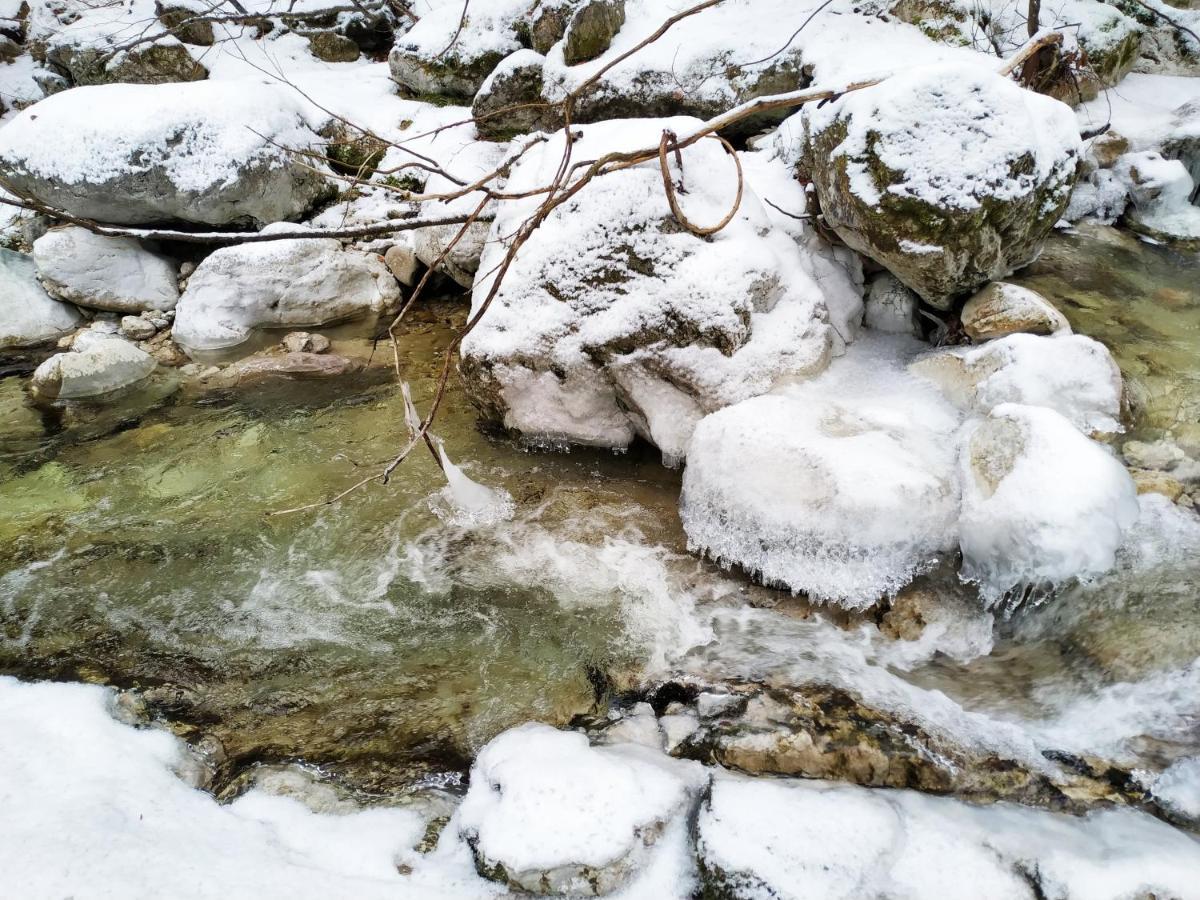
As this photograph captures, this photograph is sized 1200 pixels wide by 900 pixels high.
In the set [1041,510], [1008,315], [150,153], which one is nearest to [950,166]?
[1008,315]

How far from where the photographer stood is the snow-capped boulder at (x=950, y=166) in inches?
133

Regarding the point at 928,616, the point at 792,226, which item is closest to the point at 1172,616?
the point at 928,616

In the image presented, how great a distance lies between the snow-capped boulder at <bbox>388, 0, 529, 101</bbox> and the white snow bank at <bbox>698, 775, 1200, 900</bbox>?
800 centimetres

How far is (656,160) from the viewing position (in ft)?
12.7

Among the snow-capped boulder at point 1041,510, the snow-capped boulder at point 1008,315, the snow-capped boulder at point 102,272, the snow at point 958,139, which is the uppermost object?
the snow at point 958,139

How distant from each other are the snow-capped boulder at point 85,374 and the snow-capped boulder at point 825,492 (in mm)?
4717

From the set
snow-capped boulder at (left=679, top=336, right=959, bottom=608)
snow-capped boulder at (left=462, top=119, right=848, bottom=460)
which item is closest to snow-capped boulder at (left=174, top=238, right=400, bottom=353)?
snow-capped boulder at (left=462, top=119, right=848, bottom=460)

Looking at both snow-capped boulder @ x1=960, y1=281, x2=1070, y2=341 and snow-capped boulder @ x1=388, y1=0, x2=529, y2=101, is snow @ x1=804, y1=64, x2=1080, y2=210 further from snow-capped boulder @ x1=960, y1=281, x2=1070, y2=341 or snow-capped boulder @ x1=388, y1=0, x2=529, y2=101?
snow-capped boulder @ x1=388, y1=0, x2=529, y2=101

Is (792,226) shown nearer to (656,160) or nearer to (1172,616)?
(656,160)

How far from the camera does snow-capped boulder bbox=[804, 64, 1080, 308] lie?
3.38 m

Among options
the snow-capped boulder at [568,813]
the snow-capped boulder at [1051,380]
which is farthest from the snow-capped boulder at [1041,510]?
the snow-capped boulder at [568,813]

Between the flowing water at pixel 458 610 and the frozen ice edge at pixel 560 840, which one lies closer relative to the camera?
the frozen ice edge at pixel 560 840

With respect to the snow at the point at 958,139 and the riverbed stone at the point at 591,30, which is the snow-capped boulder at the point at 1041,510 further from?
the riverbed stone at the point at 591,30

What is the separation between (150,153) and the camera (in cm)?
594
